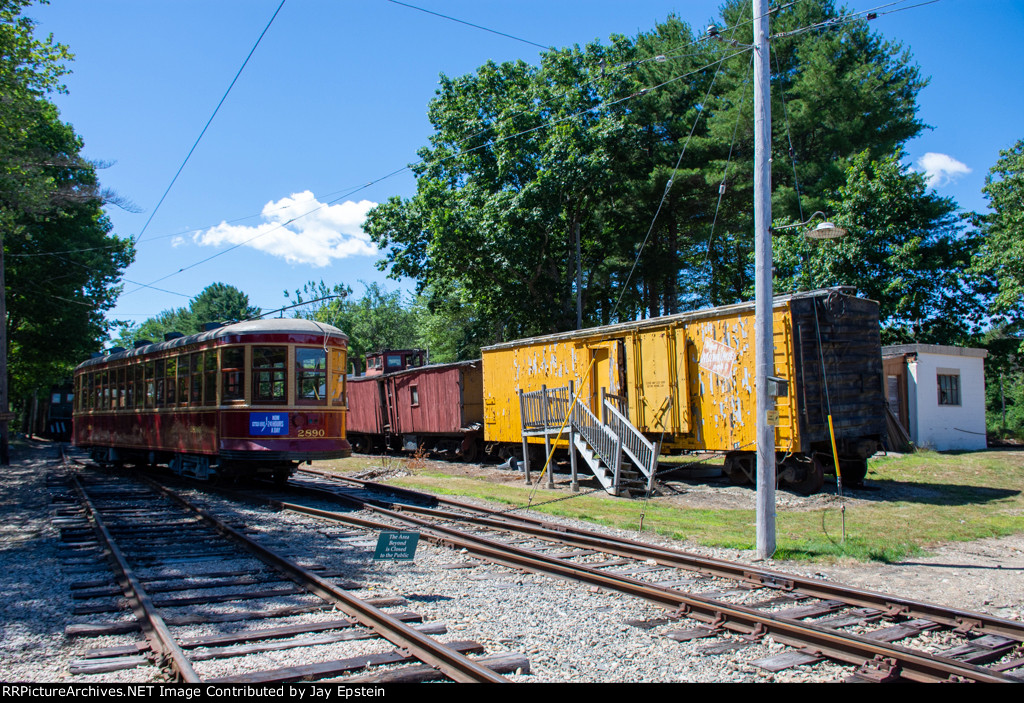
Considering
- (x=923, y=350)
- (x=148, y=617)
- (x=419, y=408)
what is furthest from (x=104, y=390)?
(x=923, y=350)

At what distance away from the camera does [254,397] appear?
42.3ft

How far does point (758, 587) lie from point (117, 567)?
20.2 ft

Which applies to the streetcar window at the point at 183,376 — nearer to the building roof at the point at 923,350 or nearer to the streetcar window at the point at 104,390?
the streetcar window at the point at 104,390

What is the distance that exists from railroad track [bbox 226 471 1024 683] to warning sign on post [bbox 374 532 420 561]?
3.52 feet

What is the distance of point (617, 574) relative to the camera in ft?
22.9

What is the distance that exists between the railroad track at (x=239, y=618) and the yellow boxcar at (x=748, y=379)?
345 inches

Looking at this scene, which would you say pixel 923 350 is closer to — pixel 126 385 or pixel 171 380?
pixel 171 380

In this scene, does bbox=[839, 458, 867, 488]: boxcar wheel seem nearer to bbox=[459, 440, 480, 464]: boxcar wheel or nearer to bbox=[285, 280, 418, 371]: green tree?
bbox=[459, 440, 480, 464]: boxcar wheel

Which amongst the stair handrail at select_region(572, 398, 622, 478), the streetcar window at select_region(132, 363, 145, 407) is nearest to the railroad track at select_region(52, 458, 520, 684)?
the stair handrail at select_region(572, 398, 622, 478)

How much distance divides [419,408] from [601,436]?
34.8 feet

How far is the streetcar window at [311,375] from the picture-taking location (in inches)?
516

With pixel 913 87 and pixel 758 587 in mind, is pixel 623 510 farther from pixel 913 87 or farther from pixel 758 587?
pixel 913 87

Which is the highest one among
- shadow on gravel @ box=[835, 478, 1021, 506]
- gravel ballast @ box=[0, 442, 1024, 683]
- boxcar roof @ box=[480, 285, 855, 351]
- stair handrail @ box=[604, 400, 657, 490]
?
boxcar roof @ box=[480, 285, 855, 351]

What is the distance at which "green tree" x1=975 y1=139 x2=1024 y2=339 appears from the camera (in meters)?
22.6
